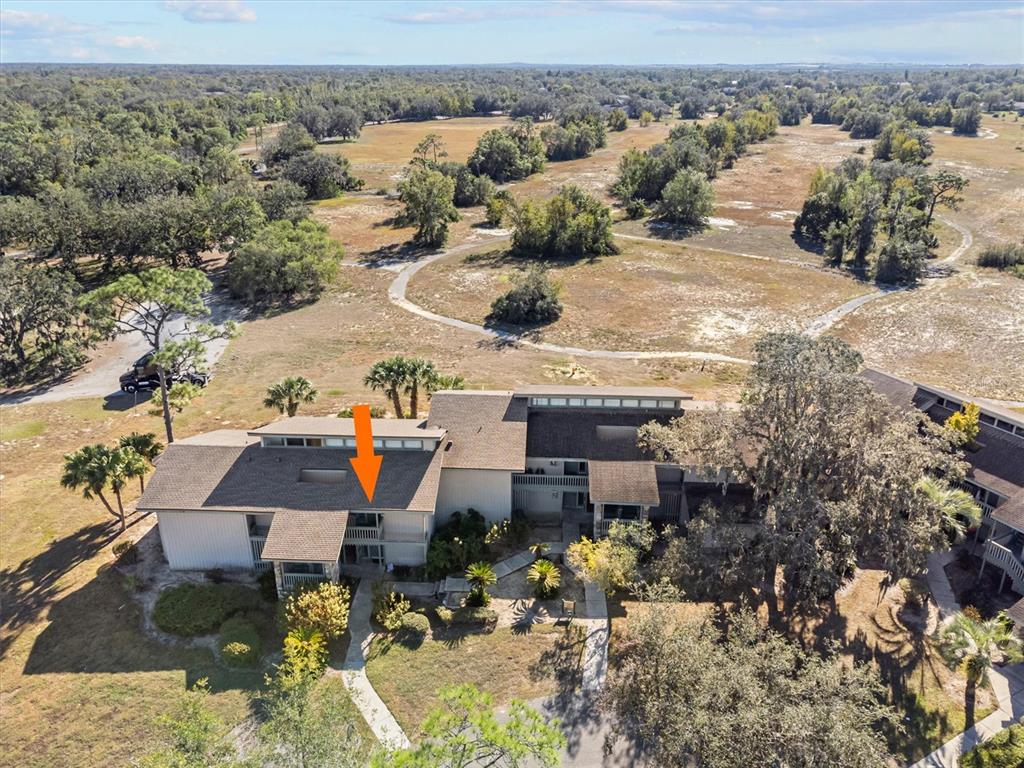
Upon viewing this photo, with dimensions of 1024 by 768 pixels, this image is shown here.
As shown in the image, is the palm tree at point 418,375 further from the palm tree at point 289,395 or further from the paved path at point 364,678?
the paved path at point 364,678

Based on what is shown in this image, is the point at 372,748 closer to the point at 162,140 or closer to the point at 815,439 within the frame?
the point at 815,439

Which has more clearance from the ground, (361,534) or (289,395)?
(289,395)

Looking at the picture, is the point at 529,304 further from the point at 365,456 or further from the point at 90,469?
the point at 90,469

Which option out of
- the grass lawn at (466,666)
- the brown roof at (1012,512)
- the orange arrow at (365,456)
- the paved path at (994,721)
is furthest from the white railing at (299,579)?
the brown roof at (1012,512)

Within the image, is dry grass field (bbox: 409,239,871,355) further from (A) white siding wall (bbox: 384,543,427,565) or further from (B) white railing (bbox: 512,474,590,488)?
(A) white siding wall (bbox: 384,543,427,565)

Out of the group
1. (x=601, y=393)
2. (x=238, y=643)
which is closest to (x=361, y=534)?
(x=238, y=643)

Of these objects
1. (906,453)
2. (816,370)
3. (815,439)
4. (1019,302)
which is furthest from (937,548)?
(1019,302)
